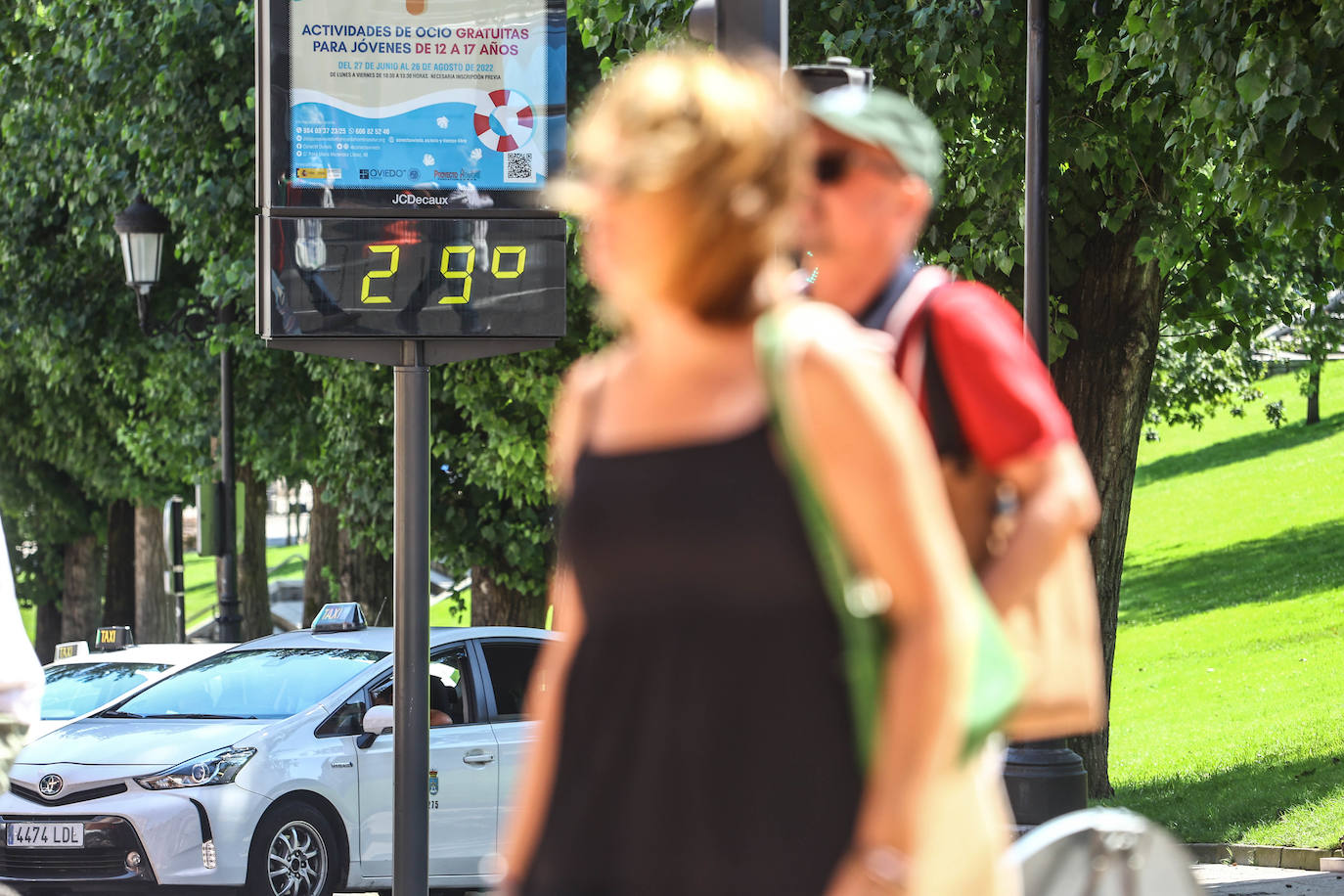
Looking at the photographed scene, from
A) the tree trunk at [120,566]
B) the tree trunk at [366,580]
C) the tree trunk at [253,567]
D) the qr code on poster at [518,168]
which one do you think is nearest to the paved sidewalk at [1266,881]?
the qr code on poster at [518,168]

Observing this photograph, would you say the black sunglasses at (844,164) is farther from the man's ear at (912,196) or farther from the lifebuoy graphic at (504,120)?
the lifebuoy graphic at (504,120)

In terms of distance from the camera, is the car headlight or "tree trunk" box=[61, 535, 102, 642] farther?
"tree trunk" box=[61, 535, 102, 642]

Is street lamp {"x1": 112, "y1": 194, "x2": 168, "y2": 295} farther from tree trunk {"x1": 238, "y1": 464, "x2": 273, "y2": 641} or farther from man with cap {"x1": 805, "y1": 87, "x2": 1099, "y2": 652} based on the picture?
man with cap {"x1": 805, "y1": 87, "x2": 1099, "y2": 652}

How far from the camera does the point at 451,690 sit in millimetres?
11070

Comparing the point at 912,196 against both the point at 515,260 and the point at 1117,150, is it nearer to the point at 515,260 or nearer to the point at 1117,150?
the point at 515,260

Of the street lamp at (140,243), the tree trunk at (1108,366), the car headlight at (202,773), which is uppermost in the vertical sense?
the street lamp at (140,243)

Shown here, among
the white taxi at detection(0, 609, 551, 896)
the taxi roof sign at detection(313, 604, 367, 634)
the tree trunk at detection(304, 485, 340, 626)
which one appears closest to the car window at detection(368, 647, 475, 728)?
the white taxi at detection(0, 609, 551, 896)

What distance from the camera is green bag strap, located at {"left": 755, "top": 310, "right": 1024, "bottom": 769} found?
208cm

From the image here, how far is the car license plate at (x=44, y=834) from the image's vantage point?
9930mm

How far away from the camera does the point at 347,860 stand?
1039 cm

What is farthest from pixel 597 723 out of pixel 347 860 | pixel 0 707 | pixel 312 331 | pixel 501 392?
pixel 501 392

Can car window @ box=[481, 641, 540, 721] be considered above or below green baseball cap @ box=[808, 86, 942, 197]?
below

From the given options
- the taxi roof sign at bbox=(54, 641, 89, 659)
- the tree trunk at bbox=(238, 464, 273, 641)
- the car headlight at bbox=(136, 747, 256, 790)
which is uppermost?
the car headlight at bbox=(136, 747, 256, 790)

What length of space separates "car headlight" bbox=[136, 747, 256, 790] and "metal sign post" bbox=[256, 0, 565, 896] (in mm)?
2558
